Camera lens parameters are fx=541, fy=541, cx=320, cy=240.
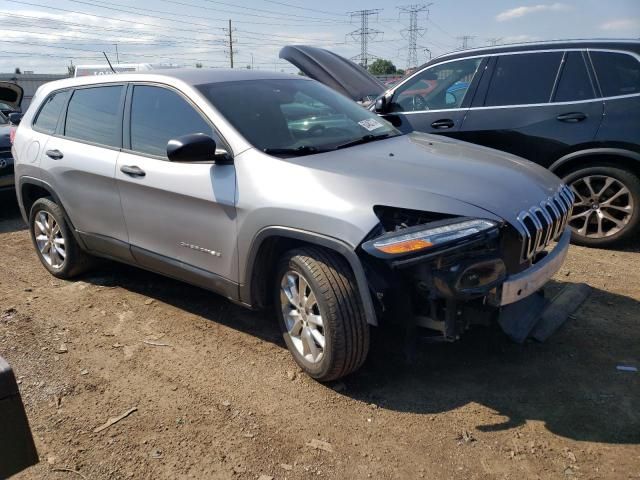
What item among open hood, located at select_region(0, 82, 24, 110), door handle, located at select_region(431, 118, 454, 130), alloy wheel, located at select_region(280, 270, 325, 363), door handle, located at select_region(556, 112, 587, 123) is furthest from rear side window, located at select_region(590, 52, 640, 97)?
open hood, located at select_region(0, 82, 24, 110)

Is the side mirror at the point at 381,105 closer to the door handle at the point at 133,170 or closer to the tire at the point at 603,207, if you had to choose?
the tire at the point at 603,207

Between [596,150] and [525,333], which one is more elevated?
[596,150]

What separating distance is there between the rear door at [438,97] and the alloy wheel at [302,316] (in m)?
2.92

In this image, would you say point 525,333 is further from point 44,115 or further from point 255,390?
point 44,115

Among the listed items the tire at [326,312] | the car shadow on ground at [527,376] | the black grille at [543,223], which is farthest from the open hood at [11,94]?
the black grille at [543,223]

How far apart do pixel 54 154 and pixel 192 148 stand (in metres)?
2.00

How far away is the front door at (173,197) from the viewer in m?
3.30

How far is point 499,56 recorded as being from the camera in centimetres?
548

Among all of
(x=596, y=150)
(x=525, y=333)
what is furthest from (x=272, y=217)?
(x=596, y=150)

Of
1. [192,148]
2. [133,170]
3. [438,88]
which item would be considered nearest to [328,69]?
[438,88]

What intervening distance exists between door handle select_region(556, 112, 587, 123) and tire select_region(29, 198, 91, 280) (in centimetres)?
456

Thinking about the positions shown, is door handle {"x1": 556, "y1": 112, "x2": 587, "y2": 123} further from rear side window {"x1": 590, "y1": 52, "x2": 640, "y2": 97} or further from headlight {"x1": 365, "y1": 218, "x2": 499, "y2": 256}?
headlight {"x1": 365, "y1": 218, "x2": 499, "y2": 256}

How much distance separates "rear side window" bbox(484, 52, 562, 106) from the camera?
527 cm

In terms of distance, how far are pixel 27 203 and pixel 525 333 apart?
4.48 m
